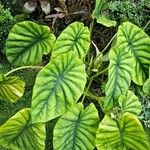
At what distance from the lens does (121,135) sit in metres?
2.66

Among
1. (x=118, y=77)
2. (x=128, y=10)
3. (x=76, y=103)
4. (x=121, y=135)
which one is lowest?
(x=121, y=135)

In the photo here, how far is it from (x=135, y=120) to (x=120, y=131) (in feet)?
0.41

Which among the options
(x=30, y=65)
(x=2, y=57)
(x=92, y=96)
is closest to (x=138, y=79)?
(x=92, y=96)

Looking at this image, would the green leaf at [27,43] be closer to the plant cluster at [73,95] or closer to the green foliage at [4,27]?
the plant cluster at [73,95]

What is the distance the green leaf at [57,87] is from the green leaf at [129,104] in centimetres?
26

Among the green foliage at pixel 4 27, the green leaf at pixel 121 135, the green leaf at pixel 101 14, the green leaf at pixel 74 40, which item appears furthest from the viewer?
the green foliage at pixel 4 27

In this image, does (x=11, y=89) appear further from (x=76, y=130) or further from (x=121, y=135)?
(x=121, y=135)

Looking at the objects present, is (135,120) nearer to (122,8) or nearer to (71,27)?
(71,27)

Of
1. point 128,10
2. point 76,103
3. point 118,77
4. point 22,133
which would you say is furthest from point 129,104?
point 128,10

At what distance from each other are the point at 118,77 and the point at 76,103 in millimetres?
287

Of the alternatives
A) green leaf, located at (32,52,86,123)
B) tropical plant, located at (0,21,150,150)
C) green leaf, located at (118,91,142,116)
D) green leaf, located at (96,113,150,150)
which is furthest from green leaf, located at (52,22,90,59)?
green leaf, located at (96,113,150,150)

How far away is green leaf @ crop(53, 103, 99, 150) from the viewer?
8.97 feet

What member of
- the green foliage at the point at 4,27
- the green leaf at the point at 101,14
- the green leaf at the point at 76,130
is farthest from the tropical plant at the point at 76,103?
the green foliage at the point at 4,27

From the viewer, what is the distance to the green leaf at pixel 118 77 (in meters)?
2.78
